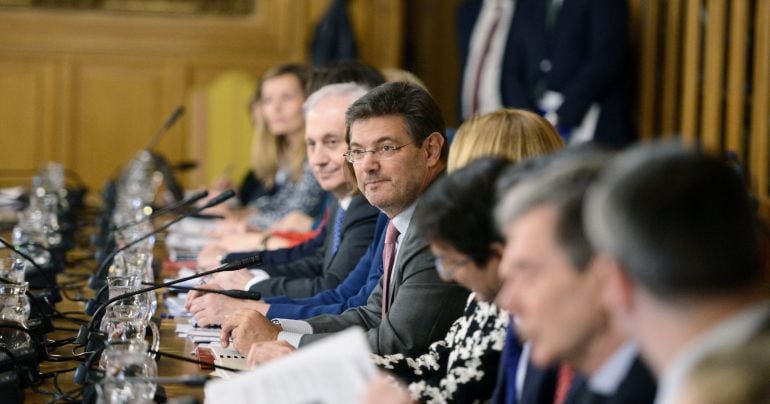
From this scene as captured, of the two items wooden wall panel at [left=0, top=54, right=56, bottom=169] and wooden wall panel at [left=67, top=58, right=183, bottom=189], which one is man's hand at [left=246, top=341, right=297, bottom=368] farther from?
wooden wall panel at [left=0, top=54, right=56, bottom=169]

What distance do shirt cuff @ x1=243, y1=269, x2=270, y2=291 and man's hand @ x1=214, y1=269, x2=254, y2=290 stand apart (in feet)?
0.04

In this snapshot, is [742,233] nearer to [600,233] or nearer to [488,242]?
[600,233]

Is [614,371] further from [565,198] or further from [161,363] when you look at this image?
[161,363]

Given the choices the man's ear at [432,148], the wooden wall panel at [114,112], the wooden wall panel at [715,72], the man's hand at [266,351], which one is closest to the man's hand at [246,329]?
the man's hand at [266,351]

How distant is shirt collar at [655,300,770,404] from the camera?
4.09 feet

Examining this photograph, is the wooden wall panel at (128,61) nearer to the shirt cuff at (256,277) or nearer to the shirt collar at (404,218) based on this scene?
the shirt cuff at (256,277)

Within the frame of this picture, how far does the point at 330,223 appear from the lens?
3.95 m

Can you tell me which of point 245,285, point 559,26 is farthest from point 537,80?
point 245,285

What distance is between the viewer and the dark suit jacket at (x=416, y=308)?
2459 mm

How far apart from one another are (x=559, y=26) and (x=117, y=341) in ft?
15.5

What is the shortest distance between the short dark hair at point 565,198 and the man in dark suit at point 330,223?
1764 millimetres

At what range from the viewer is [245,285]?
3.50 meters

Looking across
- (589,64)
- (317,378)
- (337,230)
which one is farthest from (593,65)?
(317,378)

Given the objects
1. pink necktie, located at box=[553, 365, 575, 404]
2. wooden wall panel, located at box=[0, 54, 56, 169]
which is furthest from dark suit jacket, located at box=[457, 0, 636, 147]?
pink necktie, located at box=[553, 365, 575, 404]
